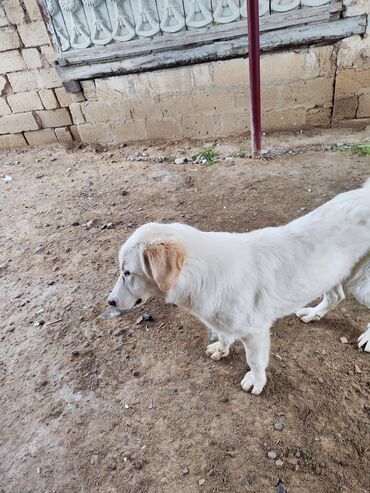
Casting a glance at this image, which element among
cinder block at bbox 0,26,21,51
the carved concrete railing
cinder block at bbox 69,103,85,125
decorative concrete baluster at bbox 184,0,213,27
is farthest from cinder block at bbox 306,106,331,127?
cinder block at bbox 0,26,21,51

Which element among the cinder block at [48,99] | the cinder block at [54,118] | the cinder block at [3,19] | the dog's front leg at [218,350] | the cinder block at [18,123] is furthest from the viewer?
the cinder block at [18,123]

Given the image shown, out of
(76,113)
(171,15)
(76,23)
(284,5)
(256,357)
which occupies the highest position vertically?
(76,23)

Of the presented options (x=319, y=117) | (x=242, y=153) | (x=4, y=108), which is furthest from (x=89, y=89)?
(x=319, y=117)

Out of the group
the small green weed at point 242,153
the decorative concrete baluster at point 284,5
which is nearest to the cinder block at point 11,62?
the small green weed at point 242,153

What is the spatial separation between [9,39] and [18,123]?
1.50 metres

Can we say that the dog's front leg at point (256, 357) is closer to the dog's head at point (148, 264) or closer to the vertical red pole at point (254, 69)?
the dog's head at point (148, 264)

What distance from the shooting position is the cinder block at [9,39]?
19.2ft

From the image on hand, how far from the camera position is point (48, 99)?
6531 millimetres

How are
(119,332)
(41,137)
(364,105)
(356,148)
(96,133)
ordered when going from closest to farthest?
1. (119,332)
2. (356,148)
3. (364,105)
4. (96,133)
5. (41,137)

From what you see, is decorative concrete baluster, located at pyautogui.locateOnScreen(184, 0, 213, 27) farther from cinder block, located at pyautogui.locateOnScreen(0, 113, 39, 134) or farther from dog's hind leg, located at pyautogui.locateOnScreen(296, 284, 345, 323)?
dog's hind leg, located at pyautogui.locateOnScreen(296, 284, 345, 323)

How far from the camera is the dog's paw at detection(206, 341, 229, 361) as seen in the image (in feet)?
8.73

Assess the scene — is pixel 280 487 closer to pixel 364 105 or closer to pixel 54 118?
pixel 364 105

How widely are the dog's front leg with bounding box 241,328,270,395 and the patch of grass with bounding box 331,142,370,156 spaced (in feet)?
12.6

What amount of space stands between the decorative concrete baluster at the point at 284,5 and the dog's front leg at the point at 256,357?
480 cm
